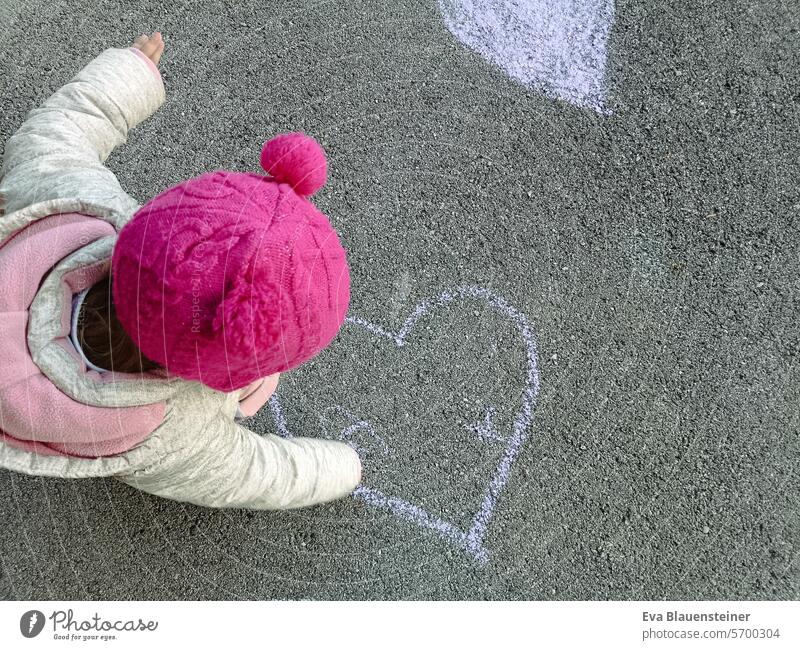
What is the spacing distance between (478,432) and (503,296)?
239mm

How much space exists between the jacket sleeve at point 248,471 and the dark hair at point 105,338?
11 centimetres

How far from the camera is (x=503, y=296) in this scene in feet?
3.78

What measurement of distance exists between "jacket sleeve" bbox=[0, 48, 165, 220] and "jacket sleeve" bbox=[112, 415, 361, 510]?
280mm

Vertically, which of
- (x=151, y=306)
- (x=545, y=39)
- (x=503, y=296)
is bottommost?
(x=503, y=296)

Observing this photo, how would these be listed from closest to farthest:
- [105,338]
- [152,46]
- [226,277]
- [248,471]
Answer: [226,277] < [105,338] < [248,471] < [152,46]

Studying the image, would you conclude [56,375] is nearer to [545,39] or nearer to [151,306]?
[151,306]

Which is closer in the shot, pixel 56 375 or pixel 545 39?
pixel 56 375

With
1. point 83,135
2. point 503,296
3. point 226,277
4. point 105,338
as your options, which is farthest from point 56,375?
point 503,296

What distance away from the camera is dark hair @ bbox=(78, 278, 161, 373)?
652mm

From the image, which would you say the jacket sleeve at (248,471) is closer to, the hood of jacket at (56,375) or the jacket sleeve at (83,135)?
the hood of jacket at (56,375)

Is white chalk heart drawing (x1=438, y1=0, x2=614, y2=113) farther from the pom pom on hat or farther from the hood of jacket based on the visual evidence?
the hood of jacket

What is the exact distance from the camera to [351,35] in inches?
49.3

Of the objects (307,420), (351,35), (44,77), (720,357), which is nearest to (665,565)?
(720,357)

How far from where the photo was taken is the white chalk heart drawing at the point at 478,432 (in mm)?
1063
